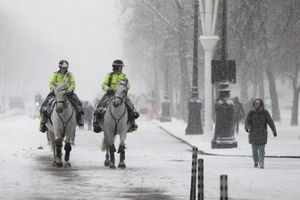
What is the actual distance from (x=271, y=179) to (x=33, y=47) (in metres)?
150

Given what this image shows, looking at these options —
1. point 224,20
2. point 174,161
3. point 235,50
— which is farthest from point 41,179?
point 235,50

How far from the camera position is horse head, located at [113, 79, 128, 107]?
20828 millimetres

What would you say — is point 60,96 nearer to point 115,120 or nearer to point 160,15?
point 115,120

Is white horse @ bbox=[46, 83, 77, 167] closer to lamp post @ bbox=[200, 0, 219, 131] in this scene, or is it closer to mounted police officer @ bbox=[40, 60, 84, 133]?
mounted police officer @ bbox=[40, 60, 84, 133]

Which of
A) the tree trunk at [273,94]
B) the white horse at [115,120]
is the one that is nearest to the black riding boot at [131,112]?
the white horse at [115,120]

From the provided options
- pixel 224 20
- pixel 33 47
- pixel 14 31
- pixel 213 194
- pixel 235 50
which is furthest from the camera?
pixel 33 47

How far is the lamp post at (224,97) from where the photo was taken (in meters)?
29.4

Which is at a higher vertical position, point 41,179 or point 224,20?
point 224,20

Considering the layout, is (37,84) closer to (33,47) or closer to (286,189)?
(33,47)

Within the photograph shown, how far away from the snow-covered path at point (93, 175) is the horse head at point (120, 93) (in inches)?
57.8

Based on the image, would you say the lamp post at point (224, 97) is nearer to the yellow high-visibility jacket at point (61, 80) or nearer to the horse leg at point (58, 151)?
the yellow high-visibility jacket at point (61, 80)

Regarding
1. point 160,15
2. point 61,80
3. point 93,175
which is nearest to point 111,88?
point 61,80

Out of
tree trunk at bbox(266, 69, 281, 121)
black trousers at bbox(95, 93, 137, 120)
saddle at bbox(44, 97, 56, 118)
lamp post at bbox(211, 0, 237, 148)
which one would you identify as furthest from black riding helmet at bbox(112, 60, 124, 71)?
tree trunk at bbox(266, 69, 281, 121)

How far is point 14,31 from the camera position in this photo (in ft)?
451
